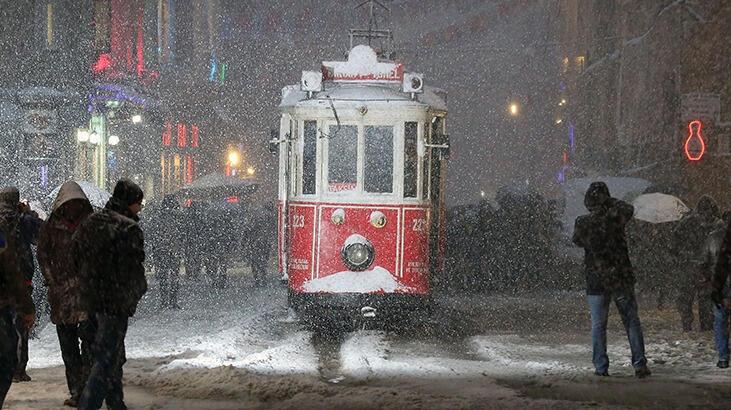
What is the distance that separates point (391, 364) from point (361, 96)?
4.25 m

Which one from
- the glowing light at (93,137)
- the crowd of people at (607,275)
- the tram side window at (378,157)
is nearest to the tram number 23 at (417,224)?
the tram side window at (378,157)

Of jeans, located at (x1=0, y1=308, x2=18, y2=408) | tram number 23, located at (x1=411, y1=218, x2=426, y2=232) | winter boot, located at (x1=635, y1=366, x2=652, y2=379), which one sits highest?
tram number 23, located at (x1=411, y1=218, x2=426, y2=232)

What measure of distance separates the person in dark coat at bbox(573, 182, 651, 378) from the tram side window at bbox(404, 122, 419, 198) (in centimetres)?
373

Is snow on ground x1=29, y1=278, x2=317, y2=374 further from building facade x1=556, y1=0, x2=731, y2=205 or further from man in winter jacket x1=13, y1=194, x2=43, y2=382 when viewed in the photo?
building facade x1=556, y1=0, x2=731, y2=205

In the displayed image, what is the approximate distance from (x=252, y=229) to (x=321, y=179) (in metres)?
9.86

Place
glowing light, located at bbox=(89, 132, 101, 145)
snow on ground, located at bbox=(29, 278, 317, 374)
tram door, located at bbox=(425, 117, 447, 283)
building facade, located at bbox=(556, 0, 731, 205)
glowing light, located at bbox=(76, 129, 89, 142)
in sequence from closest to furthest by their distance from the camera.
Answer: snow on ground, located at bbox=(29, 278, 317, 374), tram door, located at bbox=(425, 117, 447, 283), building facade, located at bbox=(556, 0, 731, 205), glowing light, located at bbox=(89, 132, 101, 145), glowing light, located at bbox=(76, 129, 89, 142)

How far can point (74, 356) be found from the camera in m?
8.33

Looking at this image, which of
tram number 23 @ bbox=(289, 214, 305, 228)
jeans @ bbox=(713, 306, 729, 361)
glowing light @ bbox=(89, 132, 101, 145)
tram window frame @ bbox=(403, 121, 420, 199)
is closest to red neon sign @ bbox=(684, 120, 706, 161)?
tram window frame @ bbox=(403, 121, 420, 199)

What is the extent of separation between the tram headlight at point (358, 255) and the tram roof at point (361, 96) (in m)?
1.90

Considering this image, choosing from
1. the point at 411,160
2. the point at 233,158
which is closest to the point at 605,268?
the point at 411,160

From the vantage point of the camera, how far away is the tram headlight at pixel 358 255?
13125 millimetres

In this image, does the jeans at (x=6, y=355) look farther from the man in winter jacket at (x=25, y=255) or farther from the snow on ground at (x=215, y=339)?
the snow on ground at (x=215, y=339)

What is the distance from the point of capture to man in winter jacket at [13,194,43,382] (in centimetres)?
925

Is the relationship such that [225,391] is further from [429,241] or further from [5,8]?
[5,8]
